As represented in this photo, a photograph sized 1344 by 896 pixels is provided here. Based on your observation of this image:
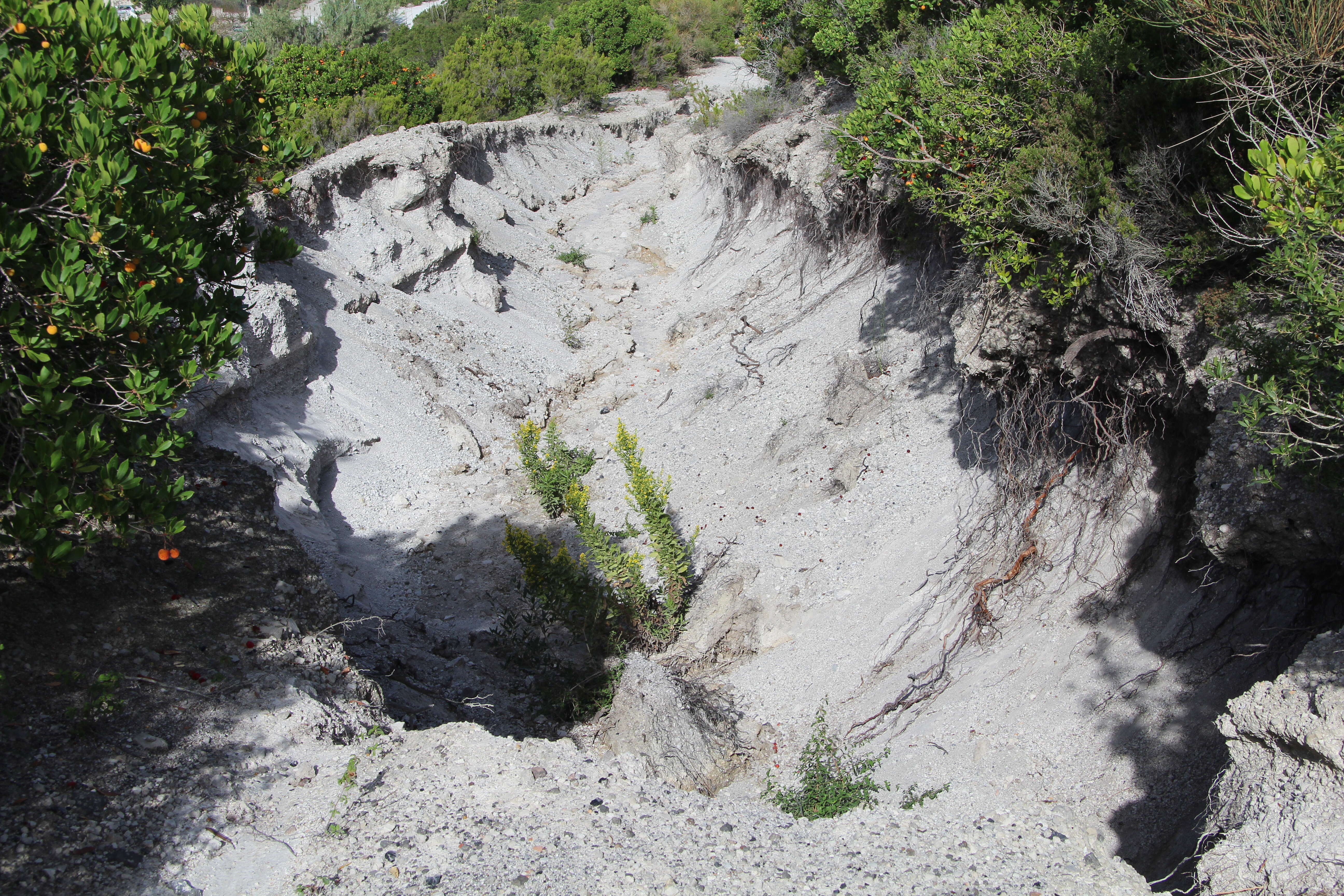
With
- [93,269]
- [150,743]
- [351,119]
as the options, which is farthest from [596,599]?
[351,119]

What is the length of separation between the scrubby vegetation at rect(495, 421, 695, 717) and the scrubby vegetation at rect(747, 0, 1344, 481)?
3.22 meters

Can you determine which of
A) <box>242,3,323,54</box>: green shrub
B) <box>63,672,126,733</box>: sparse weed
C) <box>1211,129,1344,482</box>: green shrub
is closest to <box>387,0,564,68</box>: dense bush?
<box>242,3,323,54</box>: green shrub

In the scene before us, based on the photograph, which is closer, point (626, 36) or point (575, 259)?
point (575, 259)

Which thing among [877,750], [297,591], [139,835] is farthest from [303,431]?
[877,750]

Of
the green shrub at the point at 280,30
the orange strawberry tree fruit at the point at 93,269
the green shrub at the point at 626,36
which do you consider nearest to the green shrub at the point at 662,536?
the orange strawberry tree fruit at the point at 93,269

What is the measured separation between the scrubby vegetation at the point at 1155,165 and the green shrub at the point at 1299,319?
0.04 feet

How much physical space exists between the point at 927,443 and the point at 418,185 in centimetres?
867

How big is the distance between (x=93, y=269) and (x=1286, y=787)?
17.5 ft

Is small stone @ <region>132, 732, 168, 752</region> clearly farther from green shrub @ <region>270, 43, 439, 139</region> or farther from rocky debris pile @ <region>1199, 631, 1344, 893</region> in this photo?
green shrub @ <region>270, 43, 439, 139</region>

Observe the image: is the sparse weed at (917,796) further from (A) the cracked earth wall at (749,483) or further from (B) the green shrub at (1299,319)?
(B) the green shrub at (1299,319)

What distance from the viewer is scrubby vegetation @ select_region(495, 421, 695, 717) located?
6621 mm

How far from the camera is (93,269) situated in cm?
324

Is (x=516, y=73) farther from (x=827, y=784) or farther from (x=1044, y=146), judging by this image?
(x=827, y=784)

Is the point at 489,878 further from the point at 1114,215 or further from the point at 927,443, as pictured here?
the point at 927,443
